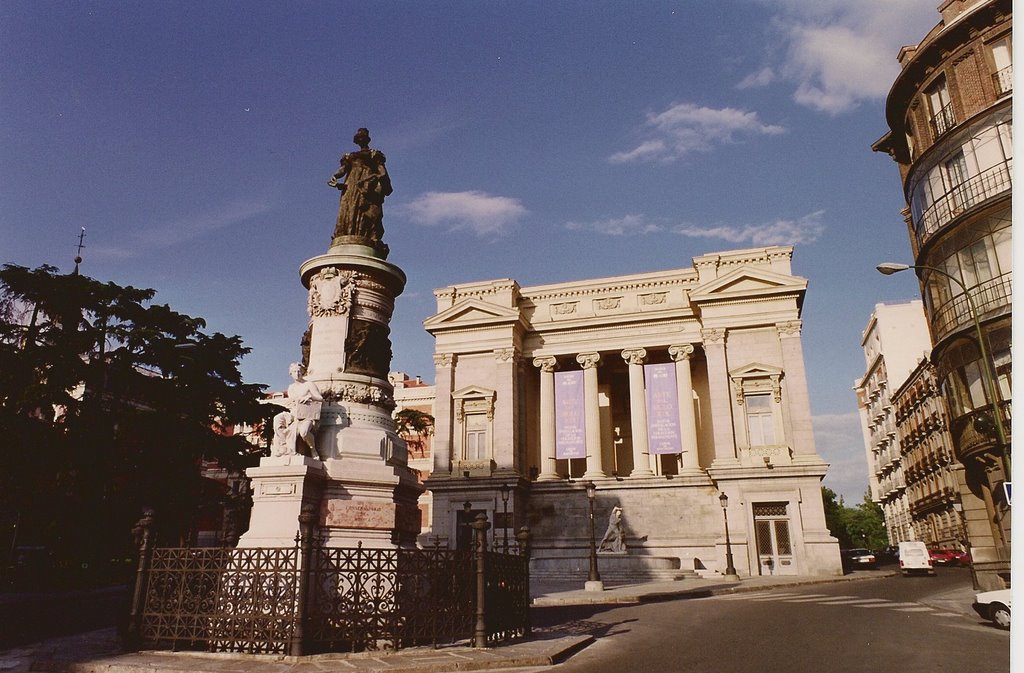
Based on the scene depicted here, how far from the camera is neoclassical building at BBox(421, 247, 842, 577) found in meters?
35.8

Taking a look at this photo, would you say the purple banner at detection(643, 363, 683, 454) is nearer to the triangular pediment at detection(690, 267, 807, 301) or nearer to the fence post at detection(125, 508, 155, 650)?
the triangular pediment at detection(690, 267, 807, 301)

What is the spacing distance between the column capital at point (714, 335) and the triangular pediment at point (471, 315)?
456 inches

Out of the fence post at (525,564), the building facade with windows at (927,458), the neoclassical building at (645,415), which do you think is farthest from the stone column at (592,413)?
the fence post at (525,564)

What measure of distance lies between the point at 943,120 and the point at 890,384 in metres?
51.4

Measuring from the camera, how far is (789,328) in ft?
127

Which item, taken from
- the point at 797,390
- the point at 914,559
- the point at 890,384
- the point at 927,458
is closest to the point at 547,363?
the point at 797,390

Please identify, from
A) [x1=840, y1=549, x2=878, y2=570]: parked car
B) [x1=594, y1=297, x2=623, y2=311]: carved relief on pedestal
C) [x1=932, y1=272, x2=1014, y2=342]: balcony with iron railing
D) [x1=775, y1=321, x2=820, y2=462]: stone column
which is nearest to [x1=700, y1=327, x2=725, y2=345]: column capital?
[x1=775, y1=321, x2=820, y2=462]: stone column

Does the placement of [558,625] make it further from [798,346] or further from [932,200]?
[798,346]

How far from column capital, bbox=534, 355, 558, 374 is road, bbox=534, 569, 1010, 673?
82.3 feet

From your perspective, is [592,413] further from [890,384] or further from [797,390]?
[890,384]

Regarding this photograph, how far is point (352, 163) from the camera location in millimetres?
13516

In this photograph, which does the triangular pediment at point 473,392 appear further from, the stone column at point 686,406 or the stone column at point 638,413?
the stone column at point 686,406

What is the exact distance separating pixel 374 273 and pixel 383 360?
1.60m

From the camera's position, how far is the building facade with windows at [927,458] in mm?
49844
